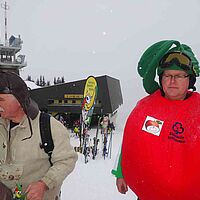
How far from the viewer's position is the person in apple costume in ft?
5.66

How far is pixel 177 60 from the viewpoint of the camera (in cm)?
195

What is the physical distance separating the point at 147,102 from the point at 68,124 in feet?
58.5

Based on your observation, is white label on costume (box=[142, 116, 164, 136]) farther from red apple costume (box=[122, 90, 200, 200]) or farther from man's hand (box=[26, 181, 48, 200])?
man's hand (box=[26, 181, 48, 200])

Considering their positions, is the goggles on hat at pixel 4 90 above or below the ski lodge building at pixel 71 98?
above

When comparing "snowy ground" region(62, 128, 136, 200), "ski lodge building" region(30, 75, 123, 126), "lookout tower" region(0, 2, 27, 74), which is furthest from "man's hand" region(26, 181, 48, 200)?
"lookout tower" region(0, 2, 27, 74)

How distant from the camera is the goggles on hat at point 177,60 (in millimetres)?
1931

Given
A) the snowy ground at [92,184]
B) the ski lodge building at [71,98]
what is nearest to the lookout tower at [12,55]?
the ski lodge building at [71,98]

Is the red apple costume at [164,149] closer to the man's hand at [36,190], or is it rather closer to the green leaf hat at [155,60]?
the green leaf hat at [155,60]

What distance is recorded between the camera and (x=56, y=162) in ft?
6.05

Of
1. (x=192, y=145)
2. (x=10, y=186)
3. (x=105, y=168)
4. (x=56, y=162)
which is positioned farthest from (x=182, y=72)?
(x=105, y=168)

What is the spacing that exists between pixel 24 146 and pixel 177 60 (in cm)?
152

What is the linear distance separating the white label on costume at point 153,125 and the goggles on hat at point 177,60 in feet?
1.66

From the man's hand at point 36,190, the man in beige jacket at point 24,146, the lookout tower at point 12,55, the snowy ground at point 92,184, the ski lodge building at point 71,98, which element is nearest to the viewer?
the man's hand at point 36,190

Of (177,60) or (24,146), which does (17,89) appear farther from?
(177,60)
